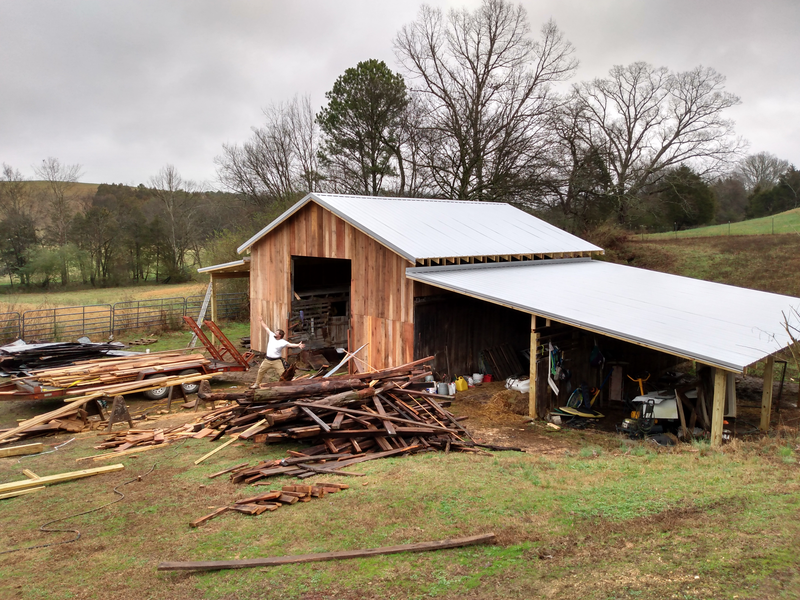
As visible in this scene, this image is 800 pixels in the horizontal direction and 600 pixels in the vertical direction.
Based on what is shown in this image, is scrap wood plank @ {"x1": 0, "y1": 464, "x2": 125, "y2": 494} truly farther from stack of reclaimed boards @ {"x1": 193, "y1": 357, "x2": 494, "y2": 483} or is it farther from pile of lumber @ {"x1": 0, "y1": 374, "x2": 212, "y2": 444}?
pile of lumber @ {"x1": 0, "y1": 374, "x2": 212, "y2": 444}

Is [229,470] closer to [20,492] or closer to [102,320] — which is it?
[20,492]

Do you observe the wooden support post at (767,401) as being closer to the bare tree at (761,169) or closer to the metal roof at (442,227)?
the metal roof at (442,227)

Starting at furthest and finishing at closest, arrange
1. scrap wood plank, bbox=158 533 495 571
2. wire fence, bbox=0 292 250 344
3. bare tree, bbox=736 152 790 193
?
bare tree, bbox=736 152 790 193
wire fence, bbox=0 292 250 344
scrap wood plank, bbox=158 533 495 571

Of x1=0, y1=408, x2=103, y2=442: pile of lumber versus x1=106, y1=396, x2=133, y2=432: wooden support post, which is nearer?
x1=0, y1=408, x2=103, y2=442: pile of lumber

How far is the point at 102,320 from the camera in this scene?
25.8 meters

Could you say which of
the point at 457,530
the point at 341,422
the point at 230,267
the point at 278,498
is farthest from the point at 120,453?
the point at 230,267

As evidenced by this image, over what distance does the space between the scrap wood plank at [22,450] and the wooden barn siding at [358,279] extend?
27.5 feet

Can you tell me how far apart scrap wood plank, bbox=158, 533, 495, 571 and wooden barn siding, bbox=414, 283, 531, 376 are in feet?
30.4

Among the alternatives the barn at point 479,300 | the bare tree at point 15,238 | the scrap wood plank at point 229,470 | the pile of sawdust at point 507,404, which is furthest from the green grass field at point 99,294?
the scrap wood plank at point 229,470

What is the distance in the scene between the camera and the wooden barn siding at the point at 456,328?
50.7 feet

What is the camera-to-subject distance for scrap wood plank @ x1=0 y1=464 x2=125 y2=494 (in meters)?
8.53

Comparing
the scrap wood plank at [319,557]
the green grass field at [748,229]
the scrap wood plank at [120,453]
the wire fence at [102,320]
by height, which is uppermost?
the green grass field at [748,229]

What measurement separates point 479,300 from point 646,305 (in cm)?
502

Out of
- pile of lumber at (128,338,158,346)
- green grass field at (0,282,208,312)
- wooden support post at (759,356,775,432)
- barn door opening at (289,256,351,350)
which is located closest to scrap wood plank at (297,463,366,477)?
wooden support post at (759,356,775,432)
